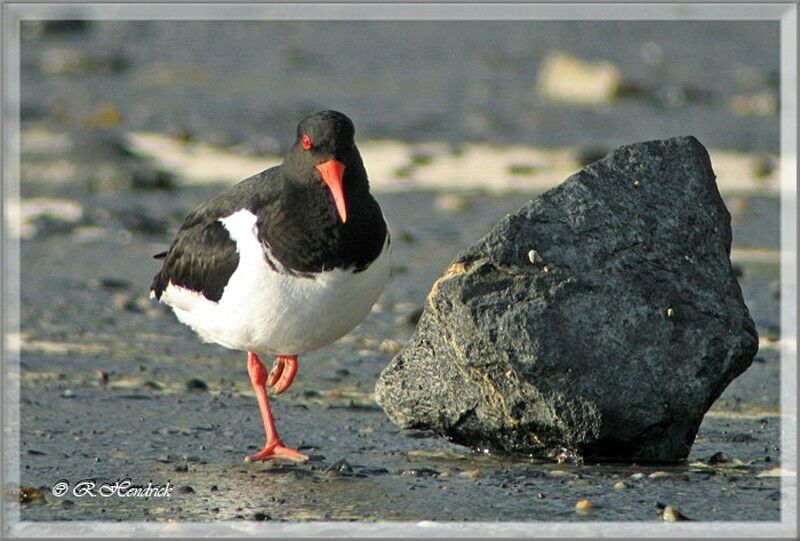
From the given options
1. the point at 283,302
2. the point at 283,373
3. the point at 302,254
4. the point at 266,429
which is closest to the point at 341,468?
the point at 266,429

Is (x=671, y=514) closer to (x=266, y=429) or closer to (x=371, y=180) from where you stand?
(x=266, y=429)

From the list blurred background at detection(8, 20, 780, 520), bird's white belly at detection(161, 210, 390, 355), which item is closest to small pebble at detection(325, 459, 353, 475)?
blurred background at detection(8, 20, 780, 520)

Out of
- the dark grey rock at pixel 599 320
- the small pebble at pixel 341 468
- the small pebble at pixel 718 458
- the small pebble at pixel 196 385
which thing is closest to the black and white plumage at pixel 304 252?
the dark grey rock at pixel 599 320

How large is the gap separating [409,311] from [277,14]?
179 centimetres

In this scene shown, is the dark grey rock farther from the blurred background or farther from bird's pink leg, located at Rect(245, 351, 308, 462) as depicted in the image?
bird's pink leg, located at Rect(245, 351, 308, 462)

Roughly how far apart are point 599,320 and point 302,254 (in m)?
1.12

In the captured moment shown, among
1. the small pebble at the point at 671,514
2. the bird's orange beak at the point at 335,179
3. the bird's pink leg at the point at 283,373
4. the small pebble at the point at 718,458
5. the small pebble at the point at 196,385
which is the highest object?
the bird's orange beak at the point at 335,179

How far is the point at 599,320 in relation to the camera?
5.11 meters

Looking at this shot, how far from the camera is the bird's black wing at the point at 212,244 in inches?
220

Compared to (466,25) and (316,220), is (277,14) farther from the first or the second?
(466,25)

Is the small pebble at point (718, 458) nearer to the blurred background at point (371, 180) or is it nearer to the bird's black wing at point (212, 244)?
the blurred background at point (371, 180)

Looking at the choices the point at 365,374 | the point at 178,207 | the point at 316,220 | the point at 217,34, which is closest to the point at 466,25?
the point at 217,34

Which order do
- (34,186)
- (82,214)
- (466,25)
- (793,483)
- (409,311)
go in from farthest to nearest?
(466,25) < (34,186) < (82,214) < (409,311) < (793,483)

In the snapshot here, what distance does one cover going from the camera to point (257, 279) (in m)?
5.34
